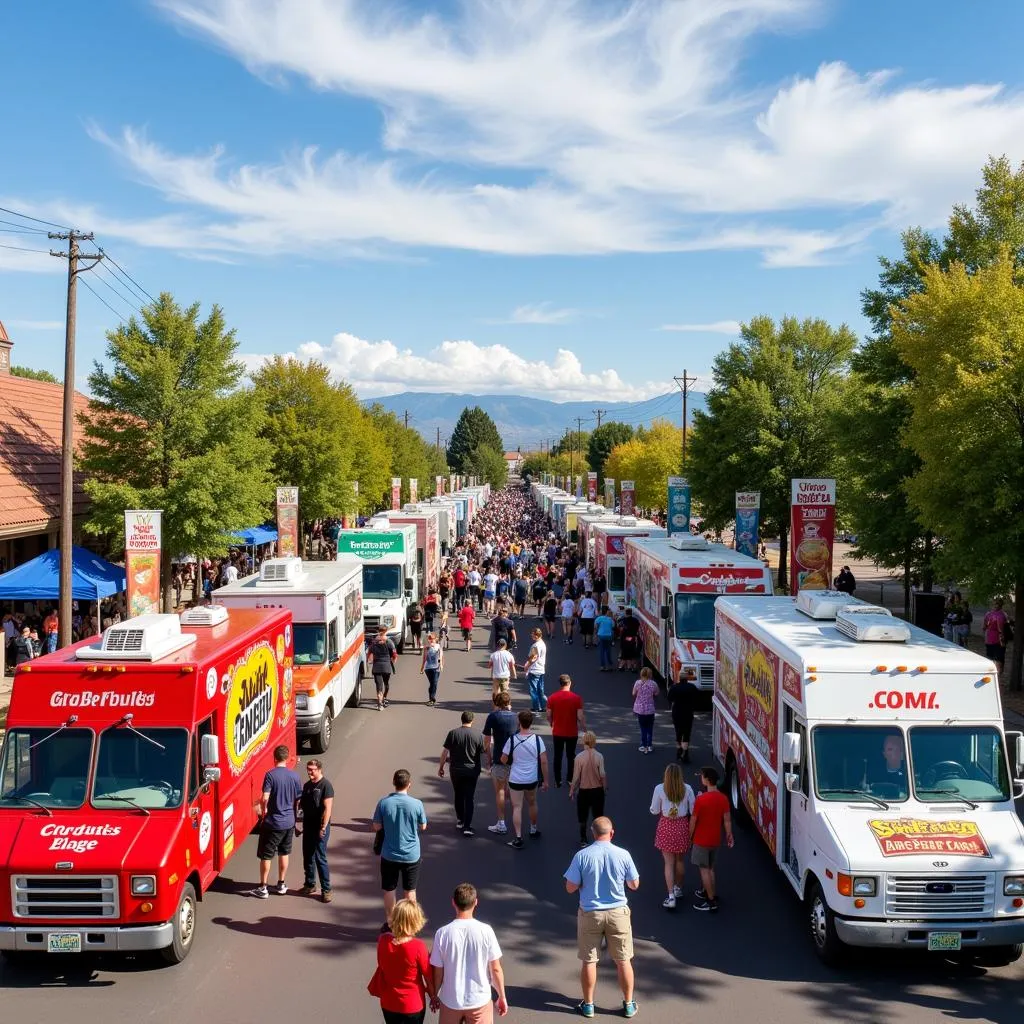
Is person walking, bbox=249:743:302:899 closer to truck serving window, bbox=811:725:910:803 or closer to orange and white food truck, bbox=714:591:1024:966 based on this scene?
orange and white food truck, bbox=714:591:1024:966

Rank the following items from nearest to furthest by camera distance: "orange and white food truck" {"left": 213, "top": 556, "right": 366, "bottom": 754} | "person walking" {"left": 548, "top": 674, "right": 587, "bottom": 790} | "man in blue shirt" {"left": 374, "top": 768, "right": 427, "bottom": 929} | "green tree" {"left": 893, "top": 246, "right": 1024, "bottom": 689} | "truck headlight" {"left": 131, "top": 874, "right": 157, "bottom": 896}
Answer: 1. "truck headlight" {"left": 131, "top": 874, "right": 157, "bottom": 896}
2. "man in blue shirt" {"left": 374, "top": 768, "right": 427, "bottom": 929}
3. "person walking" {"left": 548, "top": 674, "right": 587, "bottom": 790}
4. "orange and white food truck" {"left": 213, "top": 556, "right": 366, "bottom": 754}
5. "green tree" {"left": 893, "top": 246, "right": 1024, "bottom": 689}

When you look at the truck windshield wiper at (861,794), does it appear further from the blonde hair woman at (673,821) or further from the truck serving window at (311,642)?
the truck serving window at (311,642)

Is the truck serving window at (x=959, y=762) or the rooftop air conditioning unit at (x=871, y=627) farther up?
the rooftop air conditioning unit at (x=871, y=627)

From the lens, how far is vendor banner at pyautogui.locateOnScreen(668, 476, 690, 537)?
1298 inches

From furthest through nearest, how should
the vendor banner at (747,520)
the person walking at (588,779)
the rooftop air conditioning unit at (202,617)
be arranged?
the vendor banner at (747,520) < the rooftop air conditioning unit at (202,617) < the person walking at (588,779)

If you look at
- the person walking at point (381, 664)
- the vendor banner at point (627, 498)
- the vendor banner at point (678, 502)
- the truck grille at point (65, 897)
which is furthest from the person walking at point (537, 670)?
the vendor banner at point (627, 498)

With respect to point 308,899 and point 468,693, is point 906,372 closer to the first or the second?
point 468,693

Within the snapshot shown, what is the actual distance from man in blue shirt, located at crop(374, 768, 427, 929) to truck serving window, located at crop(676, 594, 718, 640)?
9085 millimetres

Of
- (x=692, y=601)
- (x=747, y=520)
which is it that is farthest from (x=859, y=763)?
(x=747, y=520)

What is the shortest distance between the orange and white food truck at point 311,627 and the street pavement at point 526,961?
2135mm

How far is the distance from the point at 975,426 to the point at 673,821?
10363mm

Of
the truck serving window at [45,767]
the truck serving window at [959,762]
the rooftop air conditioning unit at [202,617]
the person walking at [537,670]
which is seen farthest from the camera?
the person walking at [537,670]

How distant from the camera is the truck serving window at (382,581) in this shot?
22.6 m

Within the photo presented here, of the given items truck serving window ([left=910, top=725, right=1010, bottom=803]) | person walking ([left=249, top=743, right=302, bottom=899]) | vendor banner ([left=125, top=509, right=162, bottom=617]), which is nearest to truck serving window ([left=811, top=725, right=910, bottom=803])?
truck serving window ([left=910, top=725, right=1010, bottom=803])
